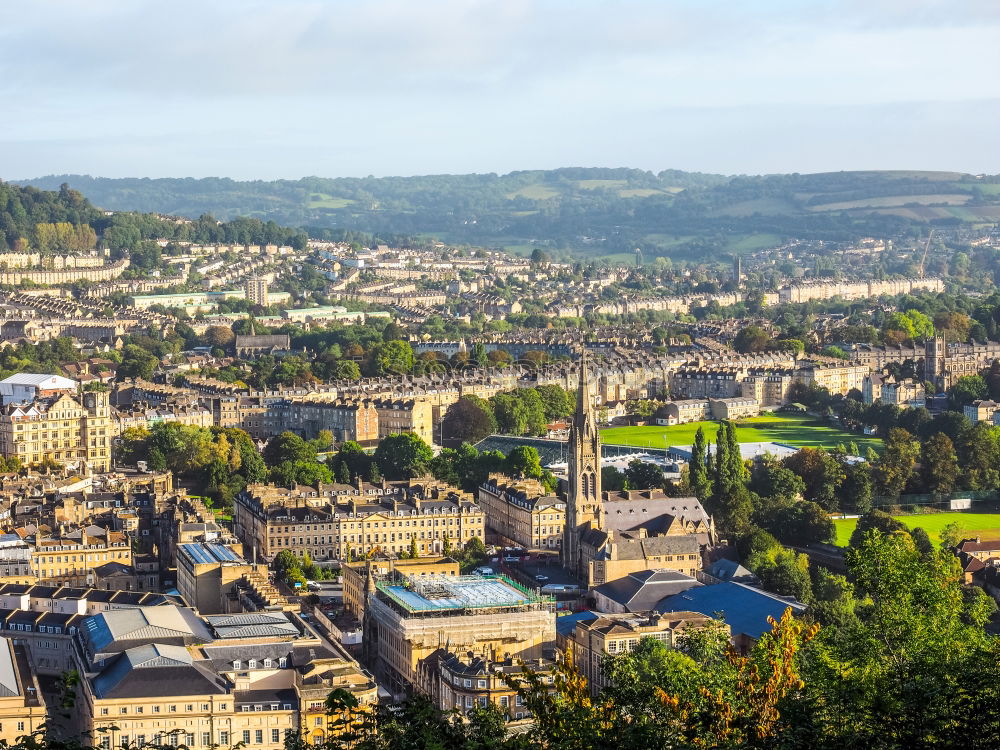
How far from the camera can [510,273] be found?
16075cm

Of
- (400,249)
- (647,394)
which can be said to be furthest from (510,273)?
(647,394)

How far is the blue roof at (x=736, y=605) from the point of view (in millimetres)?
39000

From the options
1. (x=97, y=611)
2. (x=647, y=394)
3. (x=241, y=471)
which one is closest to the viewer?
(x=97, y=611)

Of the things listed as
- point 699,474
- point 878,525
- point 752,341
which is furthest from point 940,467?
point 752,341

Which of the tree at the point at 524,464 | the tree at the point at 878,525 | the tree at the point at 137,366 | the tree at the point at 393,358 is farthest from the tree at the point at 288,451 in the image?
the tree at the point at 137,366

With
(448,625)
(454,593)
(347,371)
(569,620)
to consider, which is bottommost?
(347,371)

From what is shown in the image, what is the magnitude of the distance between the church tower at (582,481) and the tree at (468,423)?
2272 cm

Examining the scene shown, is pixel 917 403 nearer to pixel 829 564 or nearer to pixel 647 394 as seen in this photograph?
pixel 647 394

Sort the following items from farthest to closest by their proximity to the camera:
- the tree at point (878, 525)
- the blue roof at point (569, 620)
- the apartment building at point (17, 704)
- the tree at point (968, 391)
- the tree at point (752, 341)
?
1. the tree at point (752, 341)
2. the tree at point (968, 391)
3. the tree at point (878, 525)
4. the blue roof at point (569, 620)
5. the apartment building at point (17, 704)

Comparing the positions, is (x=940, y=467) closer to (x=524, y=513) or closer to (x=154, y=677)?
(x=524, y=513)

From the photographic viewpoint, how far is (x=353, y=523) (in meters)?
51.2

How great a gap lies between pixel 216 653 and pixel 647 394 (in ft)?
188

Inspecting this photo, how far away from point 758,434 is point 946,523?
19500 mm

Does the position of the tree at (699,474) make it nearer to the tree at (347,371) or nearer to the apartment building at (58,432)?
the apartment building at (58,432)
